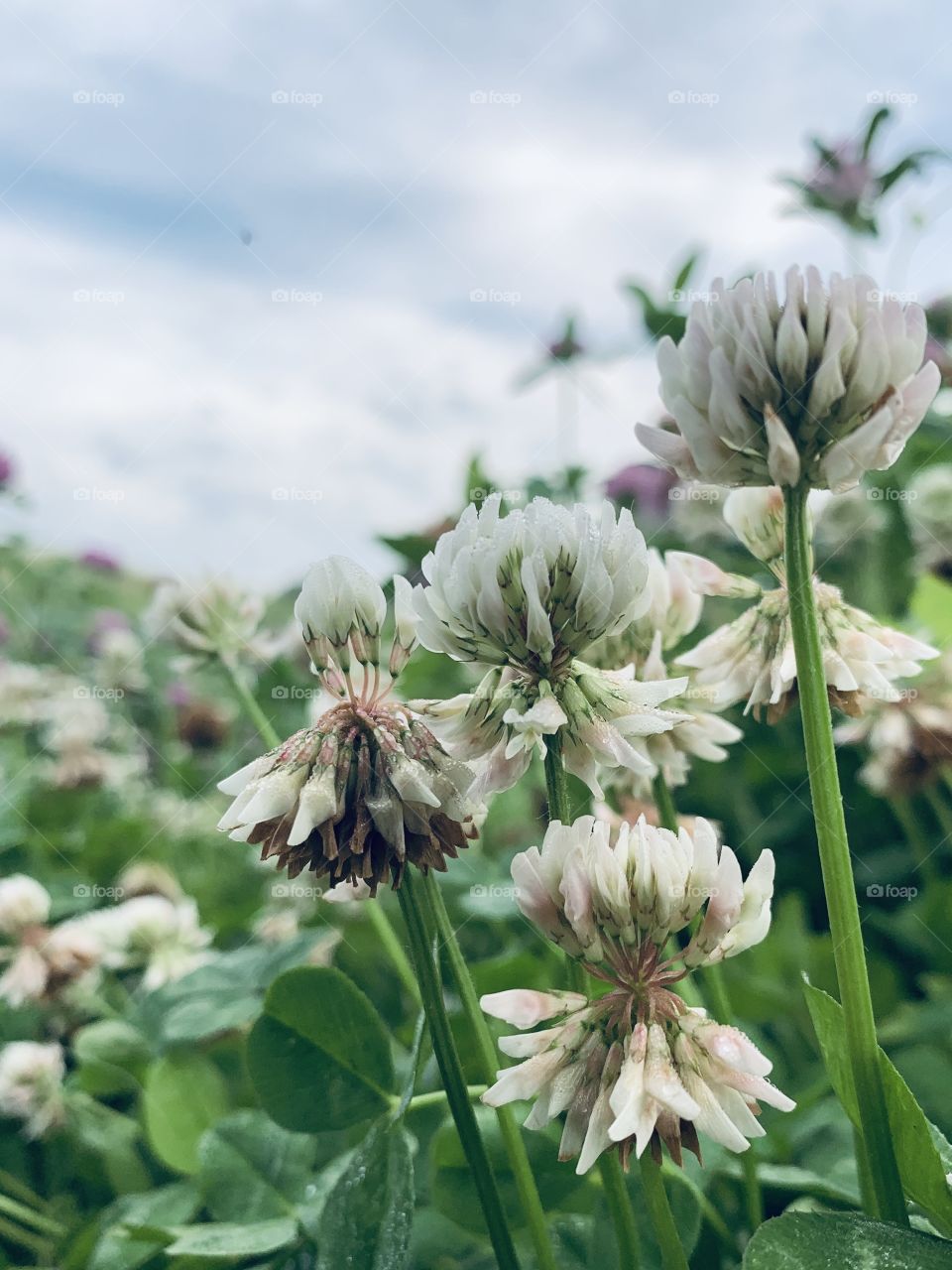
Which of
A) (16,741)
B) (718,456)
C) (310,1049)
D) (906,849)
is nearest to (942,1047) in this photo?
(906,849)

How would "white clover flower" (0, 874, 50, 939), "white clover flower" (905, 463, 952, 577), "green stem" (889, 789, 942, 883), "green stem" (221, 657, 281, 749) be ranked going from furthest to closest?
1. "white clover flower" (905, 463, 952, 577)
2. "green stem" (889, 789, 942, 883)
3. "white clover flower" (0, 874, 50, 939)
4. "green stem" (221, 657, 281, 749)

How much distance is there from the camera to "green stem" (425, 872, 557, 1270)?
425mm

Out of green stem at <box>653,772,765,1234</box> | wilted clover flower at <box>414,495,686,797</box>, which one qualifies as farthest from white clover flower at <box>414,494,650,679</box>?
green stem at <box>653,772,765,1234</box>

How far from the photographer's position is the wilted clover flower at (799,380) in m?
0.38

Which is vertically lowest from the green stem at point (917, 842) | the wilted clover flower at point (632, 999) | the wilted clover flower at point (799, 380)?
the green stem at point (917, 842)

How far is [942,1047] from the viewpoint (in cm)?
85

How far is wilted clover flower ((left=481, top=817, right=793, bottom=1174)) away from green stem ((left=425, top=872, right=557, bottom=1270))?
0.04m

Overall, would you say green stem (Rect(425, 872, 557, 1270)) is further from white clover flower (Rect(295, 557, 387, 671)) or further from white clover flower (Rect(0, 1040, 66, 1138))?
white clover flower (Rect(0, 1040, 66, 1138))

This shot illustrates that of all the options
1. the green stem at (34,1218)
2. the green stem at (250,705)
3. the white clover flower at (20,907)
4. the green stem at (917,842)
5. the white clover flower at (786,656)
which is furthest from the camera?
the green stem at (917,842)

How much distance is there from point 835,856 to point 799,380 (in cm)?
16

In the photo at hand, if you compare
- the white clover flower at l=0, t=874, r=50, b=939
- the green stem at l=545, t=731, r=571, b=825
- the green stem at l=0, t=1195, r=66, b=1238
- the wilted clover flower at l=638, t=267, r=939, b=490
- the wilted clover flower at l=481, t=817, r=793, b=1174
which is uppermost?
the wilted clover flower at l=638, t=267, r=939, b=490

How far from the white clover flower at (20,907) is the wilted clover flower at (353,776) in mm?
630

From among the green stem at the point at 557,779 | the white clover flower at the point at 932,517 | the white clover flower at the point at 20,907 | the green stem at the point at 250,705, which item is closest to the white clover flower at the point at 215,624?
the green stem at the point at 250,705

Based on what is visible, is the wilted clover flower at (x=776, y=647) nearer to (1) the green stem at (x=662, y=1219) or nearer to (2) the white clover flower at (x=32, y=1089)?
(1) the green stem at (x=662, y=1219)
